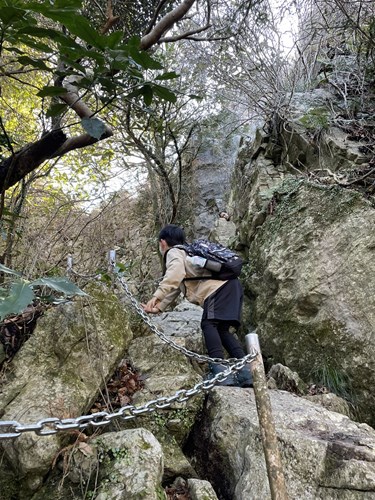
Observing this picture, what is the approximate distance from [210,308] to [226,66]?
16.9ft

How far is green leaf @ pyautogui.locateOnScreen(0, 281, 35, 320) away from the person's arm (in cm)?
228

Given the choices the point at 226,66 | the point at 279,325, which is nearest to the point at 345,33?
the point at 226,66

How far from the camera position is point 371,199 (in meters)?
3.70

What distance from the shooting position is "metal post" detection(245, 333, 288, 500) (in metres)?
1.58

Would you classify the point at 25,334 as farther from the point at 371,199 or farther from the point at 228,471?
the point at 371,199

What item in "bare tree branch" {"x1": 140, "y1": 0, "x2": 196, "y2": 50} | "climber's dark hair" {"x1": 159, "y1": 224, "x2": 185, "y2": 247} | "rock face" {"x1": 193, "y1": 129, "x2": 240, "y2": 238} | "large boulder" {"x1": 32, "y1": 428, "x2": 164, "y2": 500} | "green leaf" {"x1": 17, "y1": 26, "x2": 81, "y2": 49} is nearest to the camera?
"green leaf" {"x1": 17, "y1": 26, "x2": 81, "y2": 49}

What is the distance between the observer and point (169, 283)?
342cm

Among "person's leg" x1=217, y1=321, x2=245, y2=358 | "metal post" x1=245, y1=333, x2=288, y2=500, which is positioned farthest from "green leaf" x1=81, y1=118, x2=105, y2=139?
"person's leg" x1=217, y1=321, x2=245, y2=358

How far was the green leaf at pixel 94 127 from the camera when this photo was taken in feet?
5.55

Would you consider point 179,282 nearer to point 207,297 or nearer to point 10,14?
point 207,297

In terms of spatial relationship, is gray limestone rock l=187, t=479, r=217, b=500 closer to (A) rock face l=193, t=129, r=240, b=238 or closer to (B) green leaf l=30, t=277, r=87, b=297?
(B) green leaf l=30, t=277, r=87, b=297

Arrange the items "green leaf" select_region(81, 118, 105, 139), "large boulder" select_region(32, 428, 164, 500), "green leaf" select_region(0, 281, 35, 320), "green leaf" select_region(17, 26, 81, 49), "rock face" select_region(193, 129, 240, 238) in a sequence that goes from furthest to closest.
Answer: "rock face" select_region(193, 129, 240, 238) < "large boulder" select_region(32, 428, 164, 500) < "green leaf" select_region(81, 118, 105, 139) < "green leaf" select_region(17, 26, 81, 49) < "green leaf" select_region(0, 281, 35, 320)

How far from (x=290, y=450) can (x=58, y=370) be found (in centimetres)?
176

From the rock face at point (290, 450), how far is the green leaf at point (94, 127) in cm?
209
